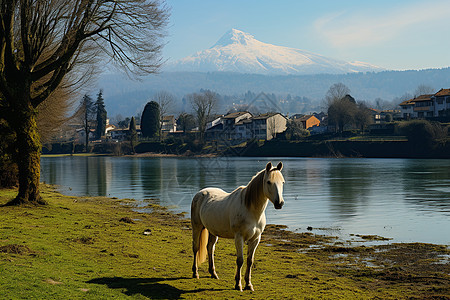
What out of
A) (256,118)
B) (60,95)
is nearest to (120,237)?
(60,95)

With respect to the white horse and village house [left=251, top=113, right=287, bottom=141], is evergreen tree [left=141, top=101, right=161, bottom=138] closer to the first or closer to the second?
village house [left=251, top=113, right=287, bottom=141]

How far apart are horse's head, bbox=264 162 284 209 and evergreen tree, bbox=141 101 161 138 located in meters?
143

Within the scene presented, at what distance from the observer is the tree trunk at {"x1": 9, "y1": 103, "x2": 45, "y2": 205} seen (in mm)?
19938

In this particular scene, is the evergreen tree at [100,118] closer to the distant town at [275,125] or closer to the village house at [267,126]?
the distant town at [275,125]

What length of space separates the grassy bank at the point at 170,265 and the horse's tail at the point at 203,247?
0.42 meters

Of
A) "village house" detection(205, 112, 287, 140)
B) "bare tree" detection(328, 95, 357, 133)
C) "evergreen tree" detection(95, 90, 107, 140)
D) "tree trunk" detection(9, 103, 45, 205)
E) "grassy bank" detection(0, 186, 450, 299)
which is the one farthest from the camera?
"evergreen tree" detection(95, 90, 107, 140)

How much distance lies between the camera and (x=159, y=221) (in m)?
21.9

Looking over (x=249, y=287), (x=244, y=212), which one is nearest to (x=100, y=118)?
(x=244, y=212)

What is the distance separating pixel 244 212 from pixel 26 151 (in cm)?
1405

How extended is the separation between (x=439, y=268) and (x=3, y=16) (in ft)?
64.8

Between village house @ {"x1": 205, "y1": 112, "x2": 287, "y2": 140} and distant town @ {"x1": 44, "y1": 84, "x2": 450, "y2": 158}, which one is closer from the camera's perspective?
distant town @ {"x1": 44, "y1": 84, "x2": 450, "y2": 158}

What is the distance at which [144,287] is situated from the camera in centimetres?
944

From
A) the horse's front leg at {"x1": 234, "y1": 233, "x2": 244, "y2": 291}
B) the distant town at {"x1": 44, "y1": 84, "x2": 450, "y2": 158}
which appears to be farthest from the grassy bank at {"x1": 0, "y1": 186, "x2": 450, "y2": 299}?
the distant town at {"x1": 44, "y1": 84, "x2": 450, "y2": 158}

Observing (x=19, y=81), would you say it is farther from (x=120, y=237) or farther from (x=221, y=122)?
(x=221, y=122)
